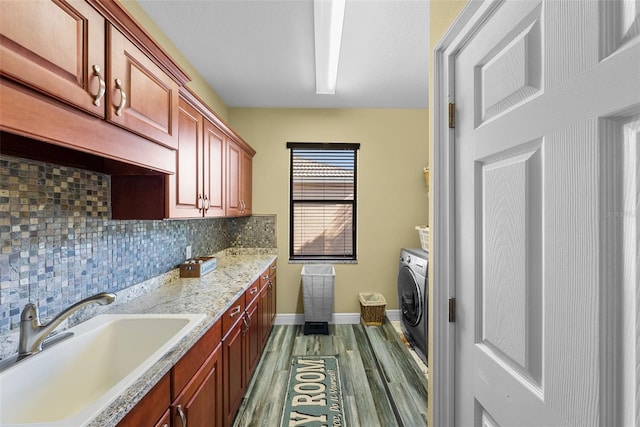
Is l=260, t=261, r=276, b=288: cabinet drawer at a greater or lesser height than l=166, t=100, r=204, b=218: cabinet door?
lesser

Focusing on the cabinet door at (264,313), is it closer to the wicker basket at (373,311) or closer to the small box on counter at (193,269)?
the small box on counter at (193,269)

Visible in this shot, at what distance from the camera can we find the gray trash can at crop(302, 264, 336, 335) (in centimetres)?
325

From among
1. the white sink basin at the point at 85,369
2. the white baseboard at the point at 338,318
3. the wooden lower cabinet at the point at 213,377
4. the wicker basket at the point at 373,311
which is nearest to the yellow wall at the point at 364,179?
the white baseboard at the point at 338,318

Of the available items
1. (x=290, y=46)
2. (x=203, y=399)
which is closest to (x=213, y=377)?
(x=203, y=399)

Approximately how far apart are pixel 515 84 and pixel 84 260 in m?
1.86

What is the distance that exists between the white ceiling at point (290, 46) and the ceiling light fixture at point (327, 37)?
0.28 feet

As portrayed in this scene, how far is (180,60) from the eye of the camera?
7.87 ft

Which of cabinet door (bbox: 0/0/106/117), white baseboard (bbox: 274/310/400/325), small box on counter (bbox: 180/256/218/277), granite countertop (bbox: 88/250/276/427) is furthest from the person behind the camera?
white baseboard (bbox: 274/310/400/325)

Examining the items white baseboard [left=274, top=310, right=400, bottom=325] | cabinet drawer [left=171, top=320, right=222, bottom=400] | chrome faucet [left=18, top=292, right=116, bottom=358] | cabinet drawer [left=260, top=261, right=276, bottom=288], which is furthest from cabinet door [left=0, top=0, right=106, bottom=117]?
white baseboard [left=274, top=310, right=400, bottom=325]

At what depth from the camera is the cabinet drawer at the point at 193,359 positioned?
3.62 ft

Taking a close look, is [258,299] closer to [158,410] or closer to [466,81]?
[158,410]

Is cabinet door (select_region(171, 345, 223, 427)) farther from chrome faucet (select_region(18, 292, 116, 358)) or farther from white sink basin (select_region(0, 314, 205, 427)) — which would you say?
chrome faucet (select_region(18, 292, 116, 358))

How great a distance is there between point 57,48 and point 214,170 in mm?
1541

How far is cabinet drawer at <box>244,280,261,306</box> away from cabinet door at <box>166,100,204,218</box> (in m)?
0.67
